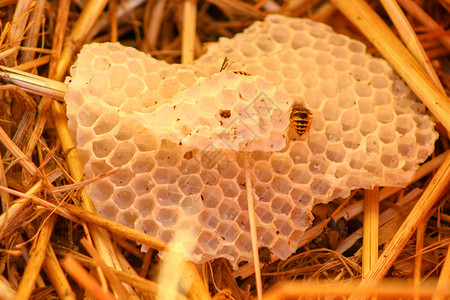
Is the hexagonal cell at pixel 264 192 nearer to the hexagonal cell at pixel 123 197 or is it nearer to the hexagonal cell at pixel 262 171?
the hexagonal cell at pixel 262 171

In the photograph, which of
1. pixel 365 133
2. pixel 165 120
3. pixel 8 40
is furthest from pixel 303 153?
pixel 8 40

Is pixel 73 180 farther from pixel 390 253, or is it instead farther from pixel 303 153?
pixel 390 253

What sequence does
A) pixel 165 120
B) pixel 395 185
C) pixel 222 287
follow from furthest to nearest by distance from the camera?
pixel 395 185, pixel 222 287, pixel 165 120

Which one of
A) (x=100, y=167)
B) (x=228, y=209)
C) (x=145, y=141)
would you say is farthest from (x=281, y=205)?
(x=100, y=167)

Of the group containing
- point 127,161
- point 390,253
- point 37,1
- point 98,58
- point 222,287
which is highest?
point 37,1

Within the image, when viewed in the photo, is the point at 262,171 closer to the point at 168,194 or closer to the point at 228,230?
the point at 228,230

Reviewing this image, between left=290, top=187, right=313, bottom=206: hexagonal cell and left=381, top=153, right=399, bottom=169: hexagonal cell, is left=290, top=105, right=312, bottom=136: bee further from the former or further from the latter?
left=381, top=153, right=399, bottom=169: hexagonal cell

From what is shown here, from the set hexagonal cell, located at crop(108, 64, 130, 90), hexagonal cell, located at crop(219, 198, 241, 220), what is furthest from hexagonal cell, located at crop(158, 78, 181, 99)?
hexagonal cell, located at crop(219, 198, 241, 220)
